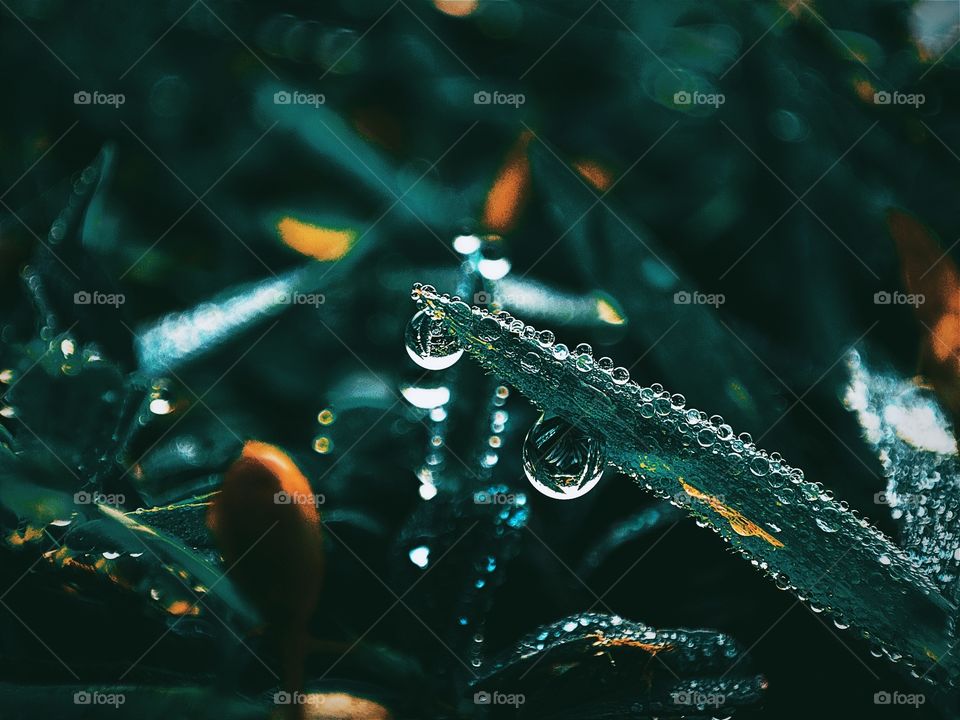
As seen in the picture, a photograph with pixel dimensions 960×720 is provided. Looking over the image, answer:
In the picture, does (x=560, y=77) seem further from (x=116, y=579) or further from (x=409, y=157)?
(x=116, y=579)

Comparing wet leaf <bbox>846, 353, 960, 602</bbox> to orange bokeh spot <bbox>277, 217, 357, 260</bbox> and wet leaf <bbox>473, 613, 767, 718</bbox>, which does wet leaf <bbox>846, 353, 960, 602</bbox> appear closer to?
wet leaf <bbox>473, 613, 767, 718</bbox>

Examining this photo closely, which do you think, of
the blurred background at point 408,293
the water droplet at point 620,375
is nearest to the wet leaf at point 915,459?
the blurred background at point 408,293

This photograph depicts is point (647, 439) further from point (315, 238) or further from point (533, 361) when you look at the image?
point (315, 238)

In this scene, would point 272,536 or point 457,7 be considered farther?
point 457,7

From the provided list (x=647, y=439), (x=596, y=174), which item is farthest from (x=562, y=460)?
(x=596, y=174)

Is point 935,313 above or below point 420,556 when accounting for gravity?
above
